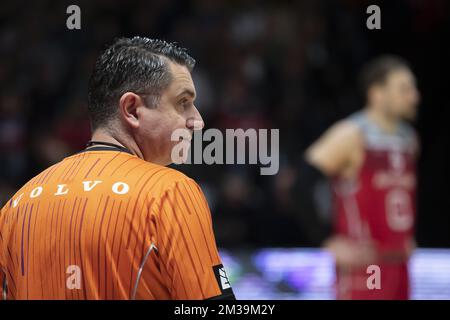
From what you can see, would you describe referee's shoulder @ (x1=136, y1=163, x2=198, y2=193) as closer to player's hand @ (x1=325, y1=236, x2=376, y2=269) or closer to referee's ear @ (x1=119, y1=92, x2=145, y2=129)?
referee's ear @ (x1=119, y1=92, x2=145, y2=129)

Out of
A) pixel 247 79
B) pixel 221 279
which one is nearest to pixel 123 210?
pixel 221 279

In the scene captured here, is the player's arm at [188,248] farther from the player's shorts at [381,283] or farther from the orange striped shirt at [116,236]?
the player's shorts at [381,283]

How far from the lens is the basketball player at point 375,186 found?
17.4ft

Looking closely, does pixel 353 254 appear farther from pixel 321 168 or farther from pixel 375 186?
pixel 321 168

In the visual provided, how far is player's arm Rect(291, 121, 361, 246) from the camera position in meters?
5.52

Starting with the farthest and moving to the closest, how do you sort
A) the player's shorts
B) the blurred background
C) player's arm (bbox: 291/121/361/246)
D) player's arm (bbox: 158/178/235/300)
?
the blurred background
player's arm (bbox: 291/121/361/246)
the player's shorts
player's arm (bbox: 158/178/235/300)

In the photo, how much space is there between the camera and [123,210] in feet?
5.79

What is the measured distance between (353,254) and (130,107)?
143 inches

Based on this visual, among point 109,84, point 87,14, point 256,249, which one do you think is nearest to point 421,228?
point 256,249

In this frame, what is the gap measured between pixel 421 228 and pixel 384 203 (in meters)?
1.95

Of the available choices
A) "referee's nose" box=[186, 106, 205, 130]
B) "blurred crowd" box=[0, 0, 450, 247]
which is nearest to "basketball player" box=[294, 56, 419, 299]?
"blurred crowd" box=[0, 0, 450, 247]

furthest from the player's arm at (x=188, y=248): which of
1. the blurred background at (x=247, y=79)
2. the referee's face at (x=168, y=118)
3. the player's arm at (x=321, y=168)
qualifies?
the blurred background at (x=247, y=79)

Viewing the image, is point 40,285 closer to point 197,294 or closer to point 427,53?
point 197,294

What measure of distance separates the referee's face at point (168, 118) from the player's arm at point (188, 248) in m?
0.21
